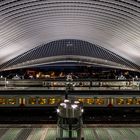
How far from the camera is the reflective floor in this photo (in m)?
19.1

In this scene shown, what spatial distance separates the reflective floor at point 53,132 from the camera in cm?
1912

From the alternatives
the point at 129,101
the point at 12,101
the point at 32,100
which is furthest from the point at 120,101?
the point at 12,101

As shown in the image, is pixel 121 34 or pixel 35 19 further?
pixel 121 34

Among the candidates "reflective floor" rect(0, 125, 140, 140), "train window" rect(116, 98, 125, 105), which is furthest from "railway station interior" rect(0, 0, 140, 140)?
"train window" rect(116, 98, 125, 105)

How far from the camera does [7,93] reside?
28.2 m

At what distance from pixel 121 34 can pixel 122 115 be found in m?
19.0

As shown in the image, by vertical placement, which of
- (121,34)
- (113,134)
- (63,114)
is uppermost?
(121,34)

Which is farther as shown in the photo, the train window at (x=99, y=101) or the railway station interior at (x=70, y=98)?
the train window at (x=99, y=101)

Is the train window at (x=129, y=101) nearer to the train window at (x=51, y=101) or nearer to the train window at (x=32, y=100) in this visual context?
the train window at (x=51, y=101)

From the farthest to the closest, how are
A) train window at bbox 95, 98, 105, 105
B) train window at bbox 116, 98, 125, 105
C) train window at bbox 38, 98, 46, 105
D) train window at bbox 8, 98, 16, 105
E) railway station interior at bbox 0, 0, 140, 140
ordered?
train window at bbox 116, 98, 125, 105 < train window at bbox 95, 98, 105, 105 < train window at bbox 38, 98, 46, 105 < train window at bbox 8, 98, 16, 105 < railway station interior at bbox 0, 0, 140, 140

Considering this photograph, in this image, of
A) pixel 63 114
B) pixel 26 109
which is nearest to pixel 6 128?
pixel 26 109

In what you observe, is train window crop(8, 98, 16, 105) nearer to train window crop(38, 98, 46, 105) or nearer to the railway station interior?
the railway station interior

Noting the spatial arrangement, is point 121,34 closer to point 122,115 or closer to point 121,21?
point 121,21

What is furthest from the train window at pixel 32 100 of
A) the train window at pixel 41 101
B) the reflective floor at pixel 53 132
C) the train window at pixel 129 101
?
the train window at pixel 129 101
